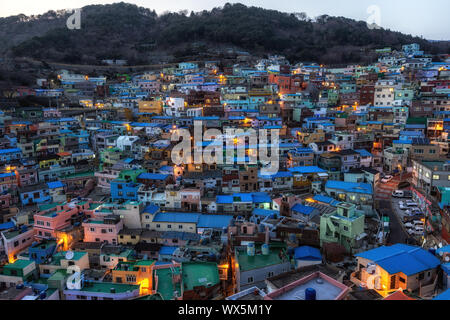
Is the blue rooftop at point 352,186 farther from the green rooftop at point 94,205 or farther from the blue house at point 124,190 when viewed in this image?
the green rooftop at point 94,205

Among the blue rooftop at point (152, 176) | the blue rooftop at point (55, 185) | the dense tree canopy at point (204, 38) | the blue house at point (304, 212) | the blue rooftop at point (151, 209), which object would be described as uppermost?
the dense tree canopy at point (204, 38)

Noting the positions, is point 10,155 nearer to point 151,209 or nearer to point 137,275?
point 151,209

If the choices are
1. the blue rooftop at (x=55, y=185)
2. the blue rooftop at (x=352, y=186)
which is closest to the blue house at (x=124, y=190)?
the blue rooftop at (x=55, y=185)

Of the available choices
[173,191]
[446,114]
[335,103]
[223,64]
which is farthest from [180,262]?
[223,64]

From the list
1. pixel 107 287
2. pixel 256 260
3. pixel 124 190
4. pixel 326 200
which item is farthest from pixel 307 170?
pixel 107 287

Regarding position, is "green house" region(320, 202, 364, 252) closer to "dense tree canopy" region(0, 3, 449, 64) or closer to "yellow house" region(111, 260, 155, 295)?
"yellow house" region(111, 260, 155, 295)

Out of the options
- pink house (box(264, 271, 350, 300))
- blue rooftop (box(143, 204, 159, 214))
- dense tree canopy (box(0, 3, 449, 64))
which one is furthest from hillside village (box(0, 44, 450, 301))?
dense tree canopy (box(0, 3, 449, 64))
